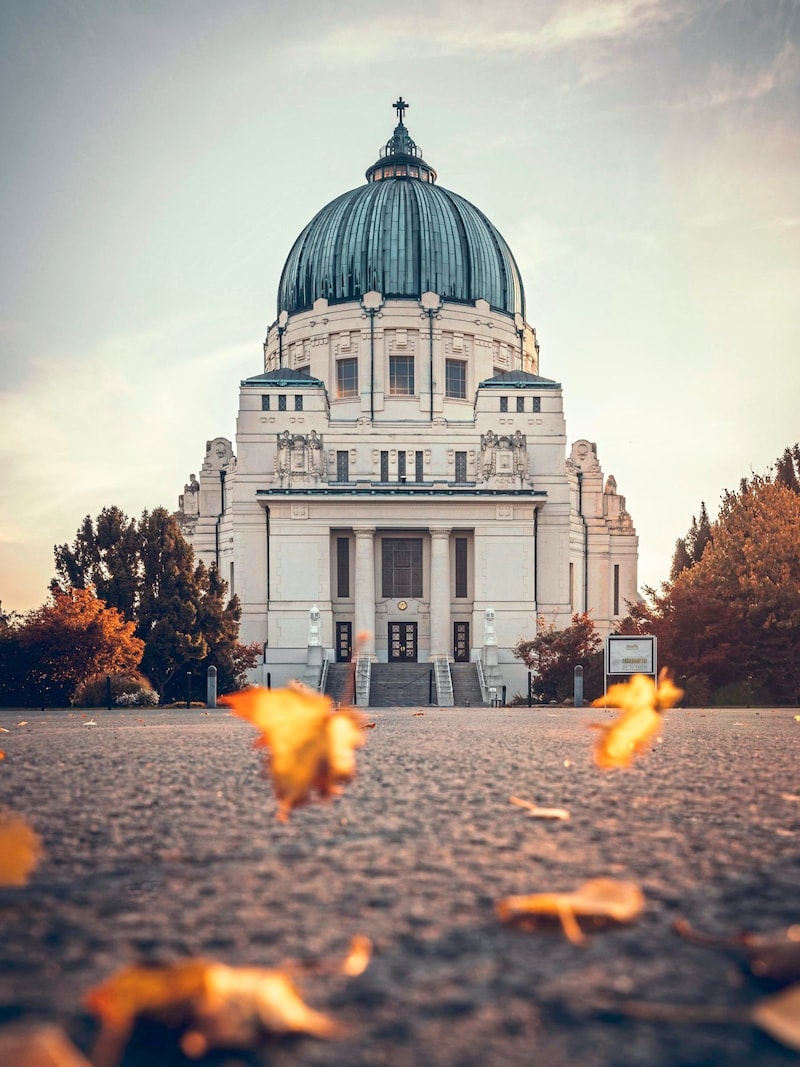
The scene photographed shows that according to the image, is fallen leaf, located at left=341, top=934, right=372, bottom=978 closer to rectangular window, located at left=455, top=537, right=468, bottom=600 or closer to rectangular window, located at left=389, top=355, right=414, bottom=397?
rectangular window, located at left=455, top=537, right=468, bottom=600

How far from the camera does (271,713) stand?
3.47 meters

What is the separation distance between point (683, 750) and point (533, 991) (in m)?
8.42

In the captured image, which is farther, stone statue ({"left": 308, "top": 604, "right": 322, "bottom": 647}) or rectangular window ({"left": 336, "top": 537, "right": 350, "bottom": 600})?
rectangular window ({"left": 336, "top": 537, "right": 350, "bottom": 600})

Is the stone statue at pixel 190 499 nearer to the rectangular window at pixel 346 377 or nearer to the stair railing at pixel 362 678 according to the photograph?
the rectangular window at pixel 346 377

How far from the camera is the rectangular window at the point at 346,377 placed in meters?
61.6

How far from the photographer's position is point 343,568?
55.8 meters

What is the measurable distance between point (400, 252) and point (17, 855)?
6112 cm

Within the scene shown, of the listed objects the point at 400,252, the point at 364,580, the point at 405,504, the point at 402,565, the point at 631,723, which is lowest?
the point at 631,723

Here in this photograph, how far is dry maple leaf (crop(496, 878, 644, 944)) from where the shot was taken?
119 inches

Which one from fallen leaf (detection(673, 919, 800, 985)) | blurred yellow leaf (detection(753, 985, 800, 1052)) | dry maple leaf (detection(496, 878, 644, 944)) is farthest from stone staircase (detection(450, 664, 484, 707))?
blurred yellow leaf (detection(753, 985, 800, 1052))

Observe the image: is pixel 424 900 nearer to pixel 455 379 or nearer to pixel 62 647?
pixel 62 647

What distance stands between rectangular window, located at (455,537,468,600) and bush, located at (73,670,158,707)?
80.5ft

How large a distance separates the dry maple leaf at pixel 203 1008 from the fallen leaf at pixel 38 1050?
6 cm

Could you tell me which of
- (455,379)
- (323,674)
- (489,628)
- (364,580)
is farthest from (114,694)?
(455,379)
